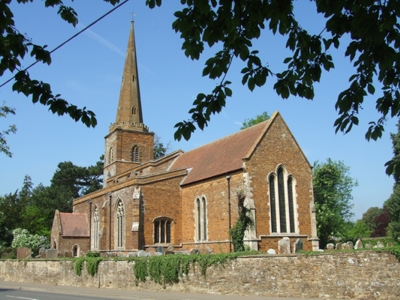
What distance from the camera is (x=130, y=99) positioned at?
4603cm

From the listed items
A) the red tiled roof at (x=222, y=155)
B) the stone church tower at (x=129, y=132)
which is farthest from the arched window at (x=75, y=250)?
the red tiled roof at (x=222, y=155)

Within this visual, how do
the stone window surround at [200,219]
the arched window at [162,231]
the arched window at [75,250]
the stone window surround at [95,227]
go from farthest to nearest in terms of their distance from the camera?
the arched window at [75,250]
the stone window surround at [95,227]
the arched window at [162,231]
the stone window surround at [200,219]

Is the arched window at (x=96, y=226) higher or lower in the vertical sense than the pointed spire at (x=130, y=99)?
lower

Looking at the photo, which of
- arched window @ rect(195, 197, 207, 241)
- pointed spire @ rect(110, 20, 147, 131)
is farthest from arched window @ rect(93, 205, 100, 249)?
arched window @ rect(195, 197, 207, 241)

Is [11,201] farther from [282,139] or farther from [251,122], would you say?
[282,139]

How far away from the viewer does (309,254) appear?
15250mm

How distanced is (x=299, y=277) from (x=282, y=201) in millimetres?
12563

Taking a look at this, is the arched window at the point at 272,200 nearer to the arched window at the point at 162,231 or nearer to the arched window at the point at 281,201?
the arched window at the point at 281,201

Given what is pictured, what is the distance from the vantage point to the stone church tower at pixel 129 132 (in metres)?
44.8

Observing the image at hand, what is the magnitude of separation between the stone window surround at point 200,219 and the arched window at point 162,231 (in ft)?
7.48

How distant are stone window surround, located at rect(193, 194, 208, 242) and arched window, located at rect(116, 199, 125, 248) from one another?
624cm

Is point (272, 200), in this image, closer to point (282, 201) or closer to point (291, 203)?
point (282, 201)

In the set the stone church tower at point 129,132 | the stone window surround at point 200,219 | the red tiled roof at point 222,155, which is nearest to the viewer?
the red tiled roof at point 222,155

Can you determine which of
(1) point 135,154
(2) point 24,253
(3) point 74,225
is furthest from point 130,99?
(2) point 24,253
